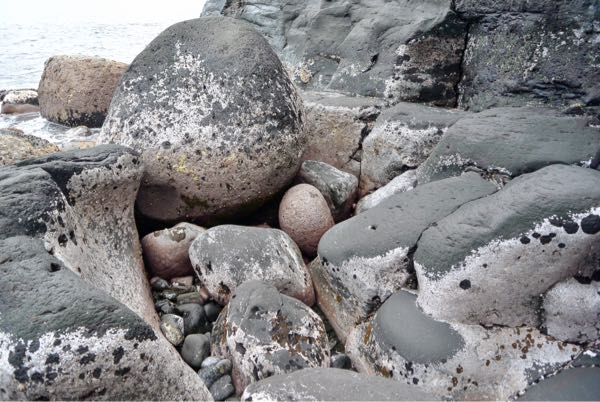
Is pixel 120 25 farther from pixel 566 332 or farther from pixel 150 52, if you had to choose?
pixel 566 332

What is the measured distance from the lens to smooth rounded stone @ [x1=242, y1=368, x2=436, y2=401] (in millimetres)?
1751

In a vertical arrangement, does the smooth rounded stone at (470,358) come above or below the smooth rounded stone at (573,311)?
below

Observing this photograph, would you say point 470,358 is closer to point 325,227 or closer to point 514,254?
point 514,254

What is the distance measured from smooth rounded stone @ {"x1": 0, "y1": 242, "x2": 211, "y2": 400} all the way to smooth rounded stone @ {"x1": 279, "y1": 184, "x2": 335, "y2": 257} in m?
1.49

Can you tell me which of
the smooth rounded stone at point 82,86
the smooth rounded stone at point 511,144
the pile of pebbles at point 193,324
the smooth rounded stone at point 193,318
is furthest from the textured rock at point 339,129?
the smooth rounded stone at point 82,86

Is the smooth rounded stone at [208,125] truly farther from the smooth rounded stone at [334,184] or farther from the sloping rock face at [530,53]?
the sloping rock face at [530,53]

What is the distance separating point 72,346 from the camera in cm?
176

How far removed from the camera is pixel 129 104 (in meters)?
3.56

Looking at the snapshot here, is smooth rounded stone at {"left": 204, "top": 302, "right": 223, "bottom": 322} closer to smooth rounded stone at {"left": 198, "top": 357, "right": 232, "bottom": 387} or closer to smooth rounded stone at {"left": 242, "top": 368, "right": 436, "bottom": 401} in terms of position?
smooth rounded stone at {"left": 198, "top": 357, "right": 232, "bottom": 387}

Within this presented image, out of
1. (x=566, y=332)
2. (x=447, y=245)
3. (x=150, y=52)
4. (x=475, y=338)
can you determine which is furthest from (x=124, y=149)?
(x=566, y=332)

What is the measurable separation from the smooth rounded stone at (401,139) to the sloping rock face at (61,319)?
2.05 metres

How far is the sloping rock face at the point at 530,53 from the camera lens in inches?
141

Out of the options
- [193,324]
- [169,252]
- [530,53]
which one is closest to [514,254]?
[193,324]

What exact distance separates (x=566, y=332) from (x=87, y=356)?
1.86 m
